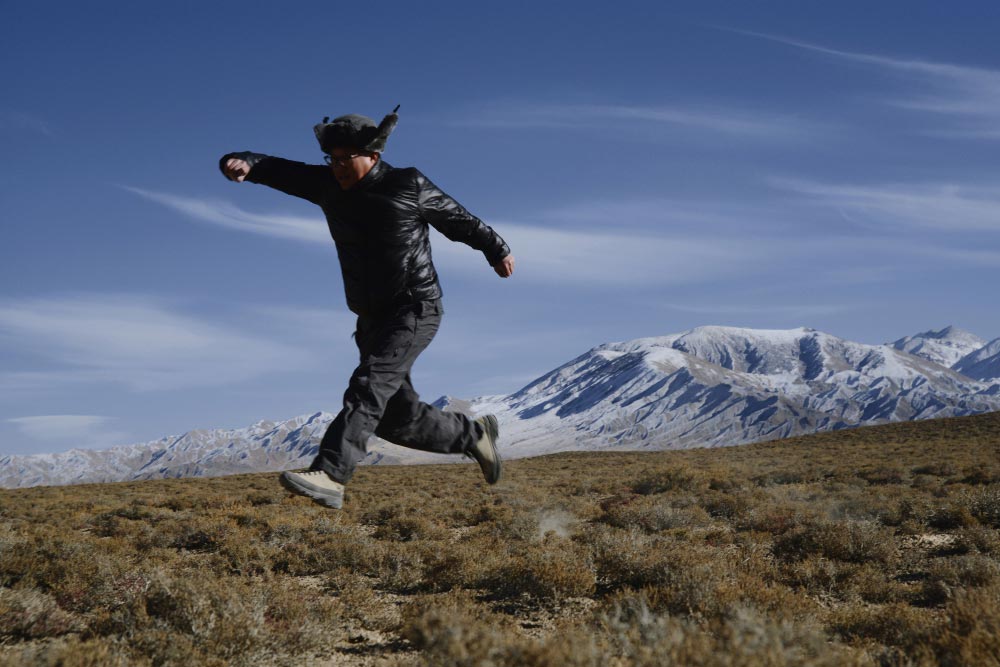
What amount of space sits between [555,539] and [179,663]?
5.17 m

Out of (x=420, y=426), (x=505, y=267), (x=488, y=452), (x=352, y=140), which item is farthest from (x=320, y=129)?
(x=488, y=452)

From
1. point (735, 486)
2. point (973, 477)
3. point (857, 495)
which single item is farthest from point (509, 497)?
point (973, 477)

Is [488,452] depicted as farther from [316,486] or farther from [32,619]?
[32,619]

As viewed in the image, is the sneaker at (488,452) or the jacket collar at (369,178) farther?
the sneaker at (488,452)

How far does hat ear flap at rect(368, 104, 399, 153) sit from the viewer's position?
12.7 feet

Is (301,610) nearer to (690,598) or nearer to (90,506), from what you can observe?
(690,598)

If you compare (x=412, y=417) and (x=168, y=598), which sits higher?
(x=412, y=417)

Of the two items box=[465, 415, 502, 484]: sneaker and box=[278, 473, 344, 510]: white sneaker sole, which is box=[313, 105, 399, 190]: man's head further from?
box=[465, 415, 502, 484]: sneaker

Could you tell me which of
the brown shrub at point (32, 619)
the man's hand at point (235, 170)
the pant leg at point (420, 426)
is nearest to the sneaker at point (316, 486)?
the pant leg at point (420, 426)

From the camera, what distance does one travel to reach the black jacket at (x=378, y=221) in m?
3.99

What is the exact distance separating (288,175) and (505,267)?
1.44m

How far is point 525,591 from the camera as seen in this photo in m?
5.59

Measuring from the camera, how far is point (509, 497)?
15.7 m

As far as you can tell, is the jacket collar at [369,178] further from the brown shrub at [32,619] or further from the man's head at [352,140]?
the brown shrub at [32,619]
